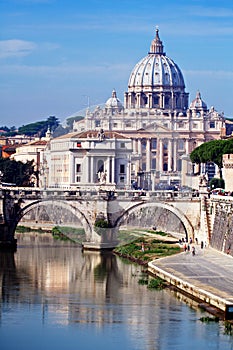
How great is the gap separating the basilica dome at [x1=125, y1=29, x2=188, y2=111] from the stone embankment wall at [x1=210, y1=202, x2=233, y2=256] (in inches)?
4016

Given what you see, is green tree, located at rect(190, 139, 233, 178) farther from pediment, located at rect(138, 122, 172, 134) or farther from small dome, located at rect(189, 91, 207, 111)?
small dome, located at rect(189, 91, 207, 111)

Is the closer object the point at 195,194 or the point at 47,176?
the point at 195,194

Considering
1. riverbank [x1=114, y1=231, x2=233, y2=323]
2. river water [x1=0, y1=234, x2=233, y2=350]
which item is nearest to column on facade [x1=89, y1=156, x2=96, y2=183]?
riverbank [x1=114, y1=231, x2=233, y2=323]

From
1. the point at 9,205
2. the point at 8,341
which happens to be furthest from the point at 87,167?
the point at 8,341

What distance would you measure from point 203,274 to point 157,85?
116 meters

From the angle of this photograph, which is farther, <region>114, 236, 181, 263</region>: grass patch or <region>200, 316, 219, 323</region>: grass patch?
<region>114, 236, 181, 263</region>: grass patch

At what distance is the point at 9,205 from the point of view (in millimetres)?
58344

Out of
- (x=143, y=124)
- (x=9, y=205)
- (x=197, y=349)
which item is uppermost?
(x=143, y=124)

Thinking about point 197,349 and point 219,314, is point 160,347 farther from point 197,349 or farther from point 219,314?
point 219,314

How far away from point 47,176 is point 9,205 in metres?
32.0

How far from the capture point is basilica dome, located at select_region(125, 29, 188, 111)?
516 feet

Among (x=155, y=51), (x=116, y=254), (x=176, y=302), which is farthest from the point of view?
(x=155, y=51)

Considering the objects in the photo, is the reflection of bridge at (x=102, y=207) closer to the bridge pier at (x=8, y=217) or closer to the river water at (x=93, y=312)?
the bridge pier at (x=8, y=217)

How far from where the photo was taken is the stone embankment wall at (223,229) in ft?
162
